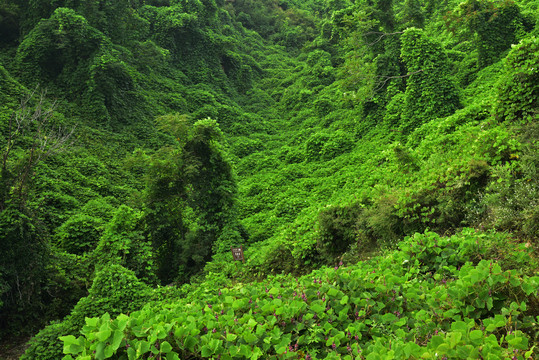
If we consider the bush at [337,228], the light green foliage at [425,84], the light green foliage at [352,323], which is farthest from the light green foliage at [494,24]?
the light green foliage at [352,323]

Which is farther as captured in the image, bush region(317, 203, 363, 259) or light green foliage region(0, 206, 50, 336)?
light green foliage region(0, 206, 50, 336)

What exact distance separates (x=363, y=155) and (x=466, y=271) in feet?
34.7

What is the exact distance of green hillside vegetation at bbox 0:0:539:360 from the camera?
2020mm

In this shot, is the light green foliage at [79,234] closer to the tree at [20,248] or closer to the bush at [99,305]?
the tree at [20,248]

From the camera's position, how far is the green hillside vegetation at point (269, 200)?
6.63ft

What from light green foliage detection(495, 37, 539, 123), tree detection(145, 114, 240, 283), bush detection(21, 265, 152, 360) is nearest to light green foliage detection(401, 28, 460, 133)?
light green foliage detection(495, 37, 539, 123)

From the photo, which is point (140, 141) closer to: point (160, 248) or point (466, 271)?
point (160, 248)

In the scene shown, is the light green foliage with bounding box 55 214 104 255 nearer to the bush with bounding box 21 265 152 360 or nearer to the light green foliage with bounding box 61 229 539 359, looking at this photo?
the bush with bounding box 21 265 152 360

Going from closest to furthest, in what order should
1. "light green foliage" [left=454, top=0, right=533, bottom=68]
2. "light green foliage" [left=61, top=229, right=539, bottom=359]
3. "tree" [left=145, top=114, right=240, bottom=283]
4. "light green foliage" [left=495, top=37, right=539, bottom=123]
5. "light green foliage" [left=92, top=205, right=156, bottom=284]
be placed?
"light green foliage" [left=61, top=229, right=539, bottom=359] < "light green foliage" [left=495, top=37, right=539, bottom=123] < "light green foliage" [left=92, top=205, right=156, bottom=284] < "tree" [left=145, top=114, right=240, bottom=283] < "light green foliage" [left=454, top=0, right=533, bottom=68]

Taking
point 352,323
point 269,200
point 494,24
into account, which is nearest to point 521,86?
point 352,323

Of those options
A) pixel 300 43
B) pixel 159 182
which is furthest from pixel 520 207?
pixel 300 43

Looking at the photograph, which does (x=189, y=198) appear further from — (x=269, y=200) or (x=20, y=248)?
(x=269, y=200)

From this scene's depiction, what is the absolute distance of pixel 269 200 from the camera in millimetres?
12820

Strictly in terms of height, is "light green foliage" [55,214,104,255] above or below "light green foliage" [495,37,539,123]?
below
